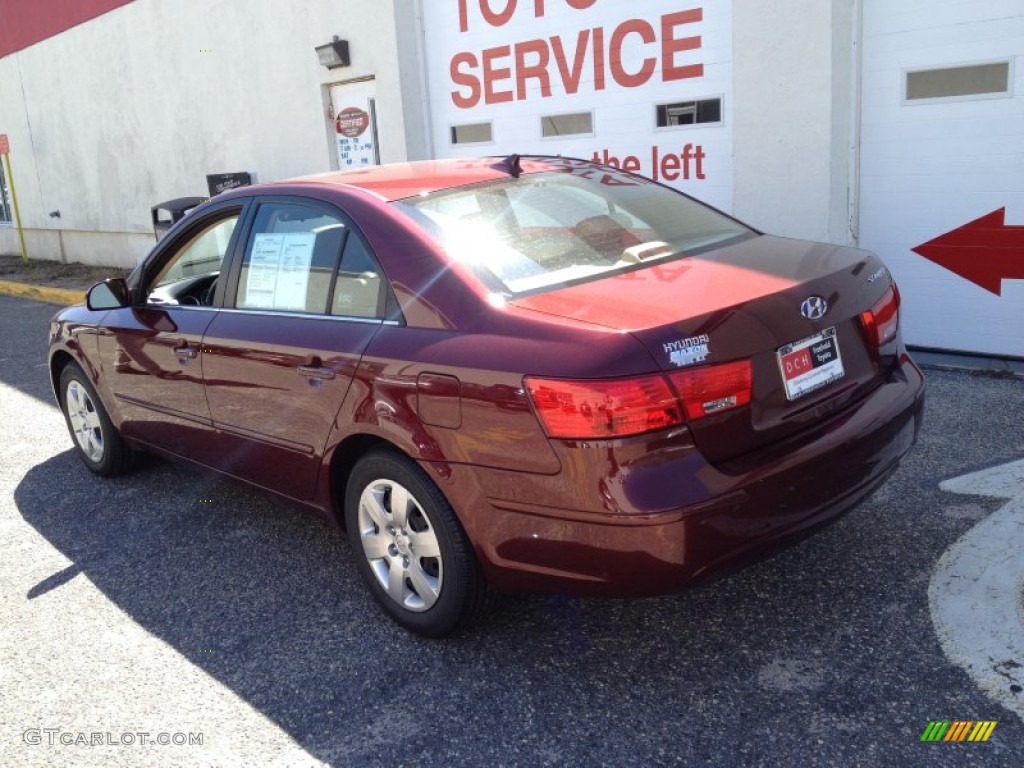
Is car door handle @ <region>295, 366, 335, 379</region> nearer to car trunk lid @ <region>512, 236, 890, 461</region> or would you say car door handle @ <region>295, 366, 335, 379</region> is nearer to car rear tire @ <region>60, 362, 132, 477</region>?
car trunk lid @ <region>512, 236, 890, 461</region>

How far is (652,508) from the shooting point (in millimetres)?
2662

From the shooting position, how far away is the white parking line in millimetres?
2900

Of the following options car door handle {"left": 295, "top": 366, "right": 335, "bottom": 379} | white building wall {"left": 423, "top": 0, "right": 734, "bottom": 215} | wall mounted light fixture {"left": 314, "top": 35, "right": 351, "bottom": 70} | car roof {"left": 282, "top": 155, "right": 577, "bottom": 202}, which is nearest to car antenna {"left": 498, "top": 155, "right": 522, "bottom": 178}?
car roof {"left": 282, "top": 155, "right": 577, "bottom": 202}

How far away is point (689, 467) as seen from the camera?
2.71 m

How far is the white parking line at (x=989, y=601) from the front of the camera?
290 centimetres

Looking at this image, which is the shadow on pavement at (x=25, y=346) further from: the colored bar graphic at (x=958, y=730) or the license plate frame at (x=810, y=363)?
the colored bar graphic at (x=958, y=730)

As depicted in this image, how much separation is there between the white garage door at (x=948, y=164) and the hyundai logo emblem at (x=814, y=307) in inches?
142

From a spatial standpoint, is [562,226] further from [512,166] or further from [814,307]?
[814,307]

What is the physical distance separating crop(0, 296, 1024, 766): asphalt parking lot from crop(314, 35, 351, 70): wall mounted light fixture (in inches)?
272

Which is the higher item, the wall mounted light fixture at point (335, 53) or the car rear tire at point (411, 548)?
the wall mounted light fixture at point (335, 53)

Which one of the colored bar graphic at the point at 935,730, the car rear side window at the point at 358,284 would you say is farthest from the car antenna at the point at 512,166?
the colored bar graphic at the point at 935,730

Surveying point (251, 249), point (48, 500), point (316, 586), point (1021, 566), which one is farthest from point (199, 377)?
point (1021, 566)

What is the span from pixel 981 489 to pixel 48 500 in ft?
14.8

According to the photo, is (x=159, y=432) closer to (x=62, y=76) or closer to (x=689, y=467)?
(x=689, y=467)
